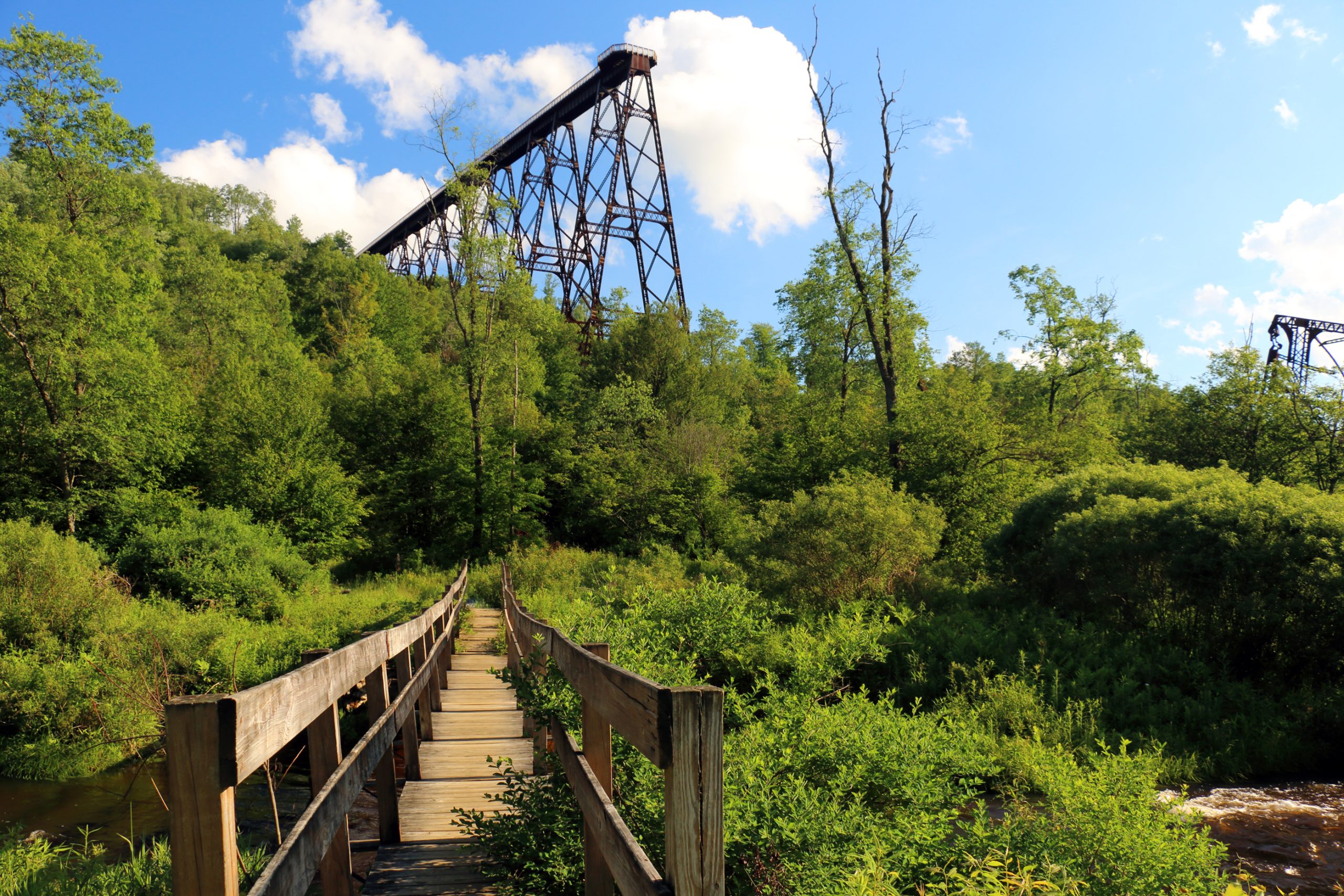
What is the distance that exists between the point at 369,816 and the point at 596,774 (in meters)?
6.19

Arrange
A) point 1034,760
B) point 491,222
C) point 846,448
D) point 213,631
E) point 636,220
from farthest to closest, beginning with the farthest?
point 636,220
point 491,222
point 846,448
point 213,631
point 1034,760

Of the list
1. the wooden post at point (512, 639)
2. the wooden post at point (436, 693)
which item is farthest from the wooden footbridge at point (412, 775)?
the wooden post at point (512, 639)

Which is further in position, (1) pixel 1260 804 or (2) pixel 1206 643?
(2) pixel 1206 643

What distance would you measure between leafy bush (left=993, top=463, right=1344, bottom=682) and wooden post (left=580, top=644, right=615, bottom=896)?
10978 millimetres

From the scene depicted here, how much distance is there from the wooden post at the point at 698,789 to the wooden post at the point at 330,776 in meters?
1.65

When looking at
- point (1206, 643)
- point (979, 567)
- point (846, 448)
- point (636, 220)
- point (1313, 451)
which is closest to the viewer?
point (1206, 643)

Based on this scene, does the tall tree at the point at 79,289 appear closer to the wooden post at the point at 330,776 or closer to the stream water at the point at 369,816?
the stream water at the point at 369,816

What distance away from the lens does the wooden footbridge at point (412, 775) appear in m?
1.44

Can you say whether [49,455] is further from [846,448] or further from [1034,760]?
[1034,760]

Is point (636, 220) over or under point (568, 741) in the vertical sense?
over

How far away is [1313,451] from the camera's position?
17406mm

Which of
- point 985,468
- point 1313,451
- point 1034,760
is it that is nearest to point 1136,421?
point 1313,451

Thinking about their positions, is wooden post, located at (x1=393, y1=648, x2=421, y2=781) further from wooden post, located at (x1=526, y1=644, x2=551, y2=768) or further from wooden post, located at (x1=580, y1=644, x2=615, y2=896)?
wooden post, located at (x1=580, y1=644, x2=615, y2=896)

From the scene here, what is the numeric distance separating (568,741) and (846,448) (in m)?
18.5
